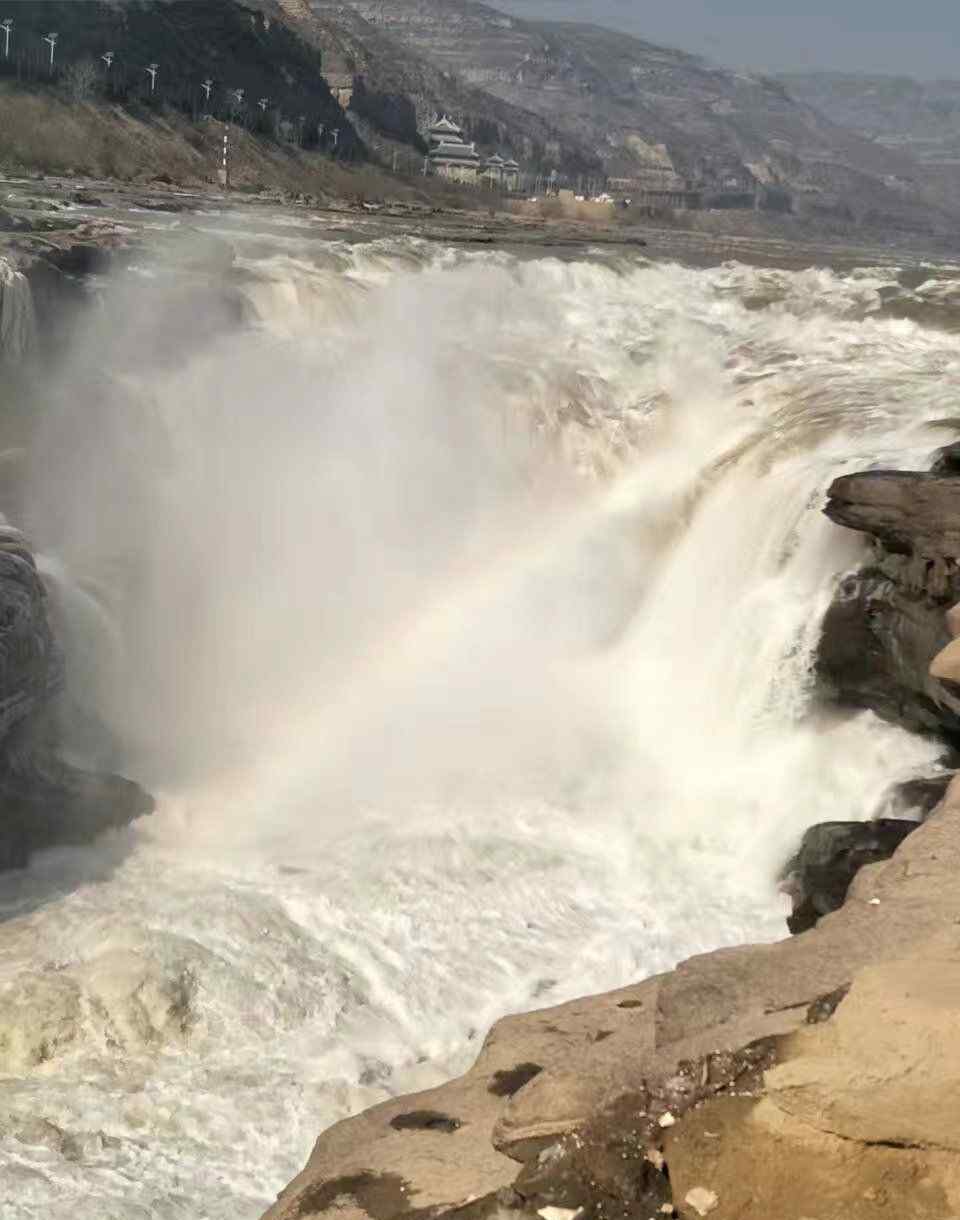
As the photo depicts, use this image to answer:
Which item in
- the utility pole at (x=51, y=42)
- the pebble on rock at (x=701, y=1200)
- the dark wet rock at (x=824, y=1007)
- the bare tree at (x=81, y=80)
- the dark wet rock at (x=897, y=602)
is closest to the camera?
the pebble on rock at (x=701, y=1200)

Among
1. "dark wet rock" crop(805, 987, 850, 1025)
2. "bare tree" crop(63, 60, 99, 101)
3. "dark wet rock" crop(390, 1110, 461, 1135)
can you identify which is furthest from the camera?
"bare tree" crop(63, 60, 99, 101)

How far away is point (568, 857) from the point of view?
12906 millimetres

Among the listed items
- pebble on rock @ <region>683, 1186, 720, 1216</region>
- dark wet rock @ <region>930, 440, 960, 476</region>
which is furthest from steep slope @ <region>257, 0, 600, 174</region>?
pebble on rock @ <region>683, 1186, 720, 1216</region>

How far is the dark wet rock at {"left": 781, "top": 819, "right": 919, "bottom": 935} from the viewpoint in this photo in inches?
424

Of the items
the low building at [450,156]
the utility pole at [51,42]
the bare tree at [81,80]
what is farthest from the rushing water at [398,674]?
the low building at [450,156]

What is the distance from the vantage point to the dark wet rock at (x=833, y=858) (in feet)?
35.4

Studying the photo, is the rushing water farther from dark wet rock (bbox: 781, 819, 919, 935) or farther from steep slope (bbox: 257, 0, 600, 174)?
steep slope (bbox: 257, 0, 600, 174)

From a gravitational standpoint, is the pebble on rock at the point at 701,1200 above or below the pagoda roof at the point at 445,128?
below

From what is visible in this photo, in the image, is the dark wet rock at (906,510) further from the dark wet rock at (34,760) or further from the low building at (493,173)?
the low building at (493,173)

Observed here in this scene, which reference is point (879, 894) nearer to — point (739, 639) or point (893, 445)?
point (739, 639)

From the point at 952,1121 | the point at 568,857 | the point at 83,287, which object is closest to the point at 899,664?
the point at 568,857

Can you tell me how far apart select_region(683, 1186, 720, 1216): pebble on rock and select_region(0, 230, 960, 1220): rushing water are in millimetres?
3807

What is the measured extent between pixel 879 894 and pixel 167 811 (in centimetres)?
763

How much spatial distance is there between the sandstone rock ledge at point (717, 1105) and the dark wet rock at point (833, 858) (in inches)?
113
